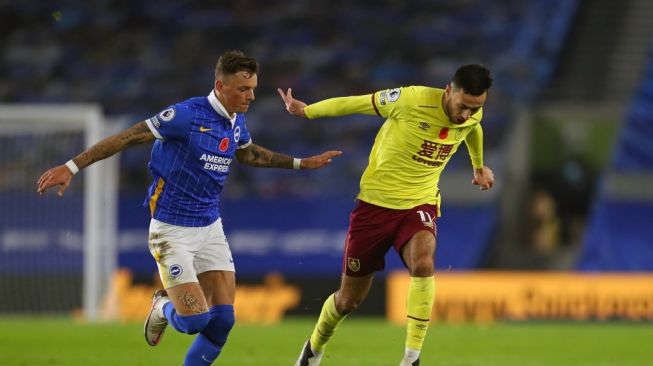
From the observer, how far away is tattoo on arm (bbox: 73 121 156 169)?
7625 millimetres

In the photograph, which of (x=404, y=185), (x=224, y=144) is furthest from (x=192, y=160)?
(x=404, y=185)

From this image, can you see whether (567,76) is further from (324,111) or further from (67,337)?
(324,111)

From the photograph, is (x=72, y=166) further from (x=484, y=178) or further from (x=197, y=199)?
(x=484, y=178)

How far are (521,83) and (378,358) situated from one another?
11599mm

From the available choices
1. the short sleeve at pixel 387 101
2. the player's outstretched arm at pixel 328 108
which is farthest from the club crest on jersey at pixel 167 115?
the short sleeve at pixel 387 101

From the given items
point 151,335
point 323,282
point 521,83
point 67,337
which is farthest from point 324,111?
point 521,83

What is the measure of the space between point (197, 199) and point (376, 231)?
1.54 metres

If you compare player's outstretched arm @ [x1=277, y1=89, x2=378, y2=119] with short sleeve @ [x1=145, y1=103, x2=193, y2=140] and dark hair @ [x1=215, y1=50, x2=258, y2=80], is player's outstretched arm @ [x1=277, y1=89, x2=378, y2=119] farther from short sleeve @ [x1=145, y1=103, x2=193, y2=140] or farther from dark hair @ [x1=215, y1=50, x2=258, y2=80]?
short sleeve @ [x1=145, y1=103, x2=193, y2=140]

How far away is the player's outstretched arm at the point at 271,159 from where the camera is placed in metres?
8.62

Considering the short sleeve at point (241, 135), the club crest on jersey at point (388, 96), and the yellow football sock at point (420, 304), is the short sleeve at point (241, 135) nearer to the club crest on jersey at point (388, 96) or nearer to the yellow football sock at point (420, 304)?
the club crest on jersey at point (388, 96)

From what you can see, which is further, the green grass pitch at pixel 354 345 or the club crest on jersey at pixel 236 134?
the green grass pitch at pixel 354 345

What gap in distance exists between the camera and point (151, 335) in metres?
8.51

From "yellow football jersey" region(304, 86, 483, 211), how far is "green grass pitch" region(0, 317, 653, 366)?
2461 millimetres

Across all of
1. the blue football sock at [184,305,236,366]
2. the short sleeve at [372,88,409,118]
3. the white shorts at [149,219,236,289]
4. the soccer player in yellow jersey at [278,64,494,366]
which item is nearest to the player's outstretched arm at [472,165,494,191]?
the soccer player in yellow jersey at [278,64,494,366]
